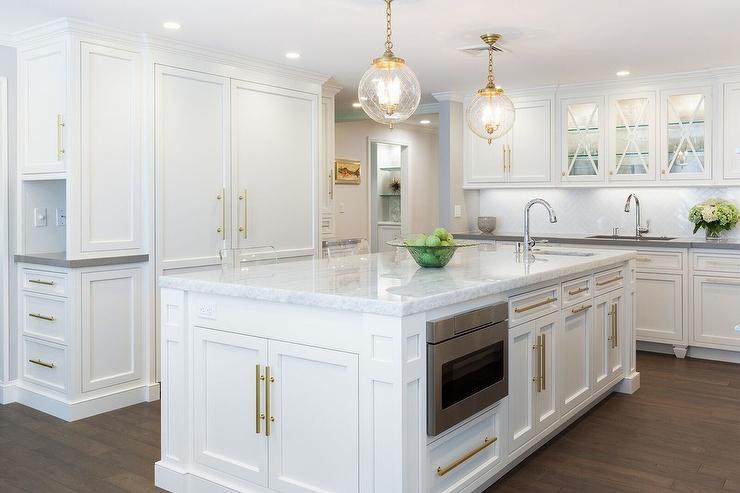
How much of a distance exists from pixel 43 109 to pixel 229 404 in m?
2.51

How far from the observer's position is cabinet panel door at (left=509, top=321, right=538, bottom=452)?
296 cm

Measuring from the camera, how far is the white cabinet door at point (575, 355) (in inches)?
136

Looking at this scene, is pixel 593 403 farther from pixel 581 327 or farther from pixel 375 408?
pixel 375 408

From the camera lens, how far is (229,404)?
275 centimetres

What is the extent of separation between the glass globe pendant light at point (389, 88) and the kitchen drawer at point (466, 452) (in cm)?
155

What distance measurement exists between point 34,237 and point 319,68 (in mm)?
2466

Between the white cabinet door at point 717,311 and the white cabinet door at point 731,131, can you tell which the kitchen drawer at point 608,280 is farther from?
the white cabinet door at point 731,131

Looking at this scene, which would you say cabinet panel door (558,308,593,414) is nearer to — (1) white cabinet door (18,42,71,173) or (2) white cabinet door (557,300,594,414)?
(2) white cabinet door (557,300,594,414)

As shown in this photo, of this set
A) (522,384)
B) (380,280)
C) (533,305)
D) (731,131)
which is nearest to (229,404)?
(380,280)

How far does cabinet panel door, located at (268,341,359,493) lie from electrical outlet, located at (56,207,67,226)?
260 centimetres

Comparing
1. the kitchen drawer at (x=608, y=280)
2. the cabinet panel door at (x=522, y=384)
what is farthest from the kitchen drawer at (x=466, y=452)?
the kitchen drawer at (x=608, y=280)

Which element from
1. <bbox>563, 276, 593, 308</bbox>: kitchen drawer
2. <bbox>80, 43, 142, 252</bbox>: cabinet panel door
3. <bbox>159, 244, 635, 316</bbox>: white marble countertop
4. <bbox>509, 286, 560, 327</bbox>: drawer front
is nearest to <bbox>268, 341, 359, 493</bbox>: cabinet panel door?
<bbox>159, 244, 635, 316</bbox>: white marble countertop

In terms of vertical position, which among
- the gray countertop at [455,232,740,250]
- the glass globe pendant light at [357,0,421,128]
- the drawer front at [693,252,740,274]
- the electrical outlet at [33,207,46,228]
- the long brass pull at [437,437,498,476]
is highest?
the glass globe pendant light at [357,0,421,128]

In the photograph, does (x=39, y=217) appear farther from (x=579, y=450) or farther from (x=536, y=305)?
(x=579, y=450)
